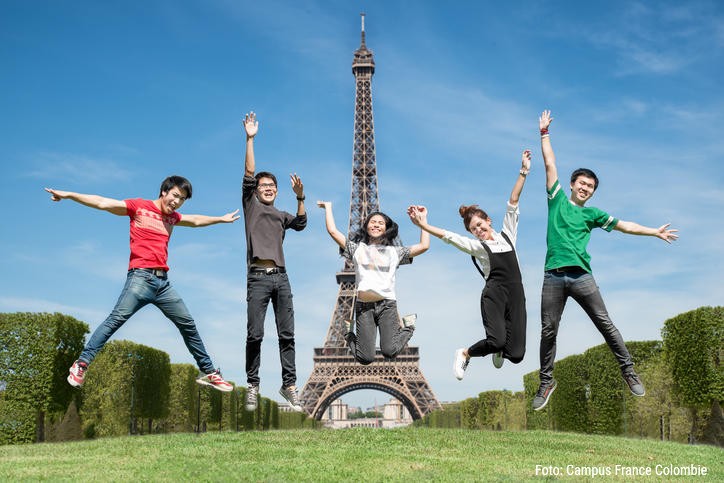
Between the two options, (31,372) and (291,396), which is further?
(31,372)

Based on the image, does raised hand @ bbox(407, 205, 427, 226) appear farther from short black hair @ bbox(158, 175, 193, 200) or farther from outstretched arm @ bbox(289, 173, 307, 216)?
short black hair @ bbox(158, 175, 193, 200)

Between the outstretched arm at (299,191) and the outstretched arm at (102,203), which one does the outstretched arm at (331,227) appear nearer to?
the outstretched arm at (299,191)

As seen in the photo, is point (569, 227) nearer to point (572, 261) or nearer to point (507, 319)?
point (572, 261)

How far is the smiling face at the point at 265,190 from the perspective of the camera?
→ 29.6 feet

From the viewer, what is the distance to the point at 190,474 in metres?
7.53

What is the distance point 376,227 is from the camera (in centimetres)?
933

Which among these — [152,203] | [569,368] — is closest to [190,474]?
[152,203]

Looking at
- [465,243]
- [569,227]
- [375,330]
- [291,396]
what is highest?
[569,227]

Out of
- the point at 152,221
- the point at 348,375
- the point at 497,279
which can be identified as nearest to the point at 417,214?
the point at 497,279

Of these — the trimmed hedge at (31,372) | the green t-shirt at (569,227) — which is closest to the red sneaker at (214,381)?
the green t-shirt at (569,227)

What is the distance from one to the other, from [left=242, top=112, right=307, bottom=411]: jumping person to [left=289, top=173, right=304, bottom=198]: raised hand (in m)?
0.02

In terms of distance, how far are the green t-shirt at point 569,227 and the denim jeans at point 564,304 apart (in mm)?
143

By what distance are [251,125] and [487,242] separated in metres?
3.42

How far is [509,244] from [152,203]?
4459mm
